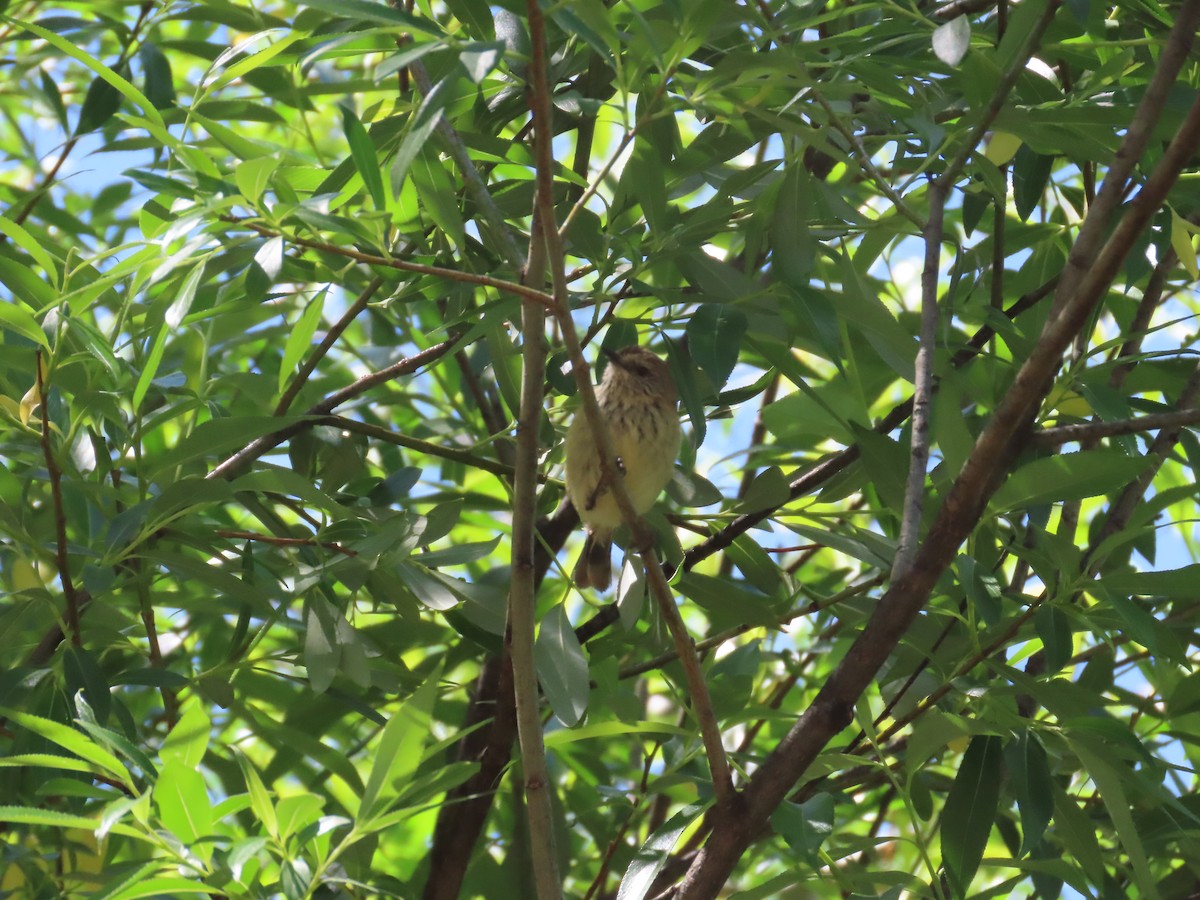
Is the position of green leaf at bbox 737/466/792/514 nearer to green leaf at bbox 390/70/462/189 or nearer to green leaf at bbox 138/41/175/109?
green leaf at bbox 390/70/462/189

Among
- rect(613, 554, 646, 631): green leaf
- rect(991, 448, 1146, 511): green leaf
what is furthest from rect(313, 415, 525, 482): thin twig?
rect(991, 448, 1146, 511): green leaf

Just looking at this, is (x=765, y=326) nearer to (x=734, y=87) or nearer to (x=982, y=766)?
(x=734, y=87)

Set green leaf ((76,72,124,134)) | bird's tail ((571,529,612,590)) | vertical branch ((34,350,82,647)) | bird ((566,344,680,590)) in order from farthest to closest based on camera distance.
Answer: bird's tail ((571,529,612,590)) → green leaf ((76,72,124,134)) → bird ((566,344,680,590)) → vertical branch ((34,350,82,647))

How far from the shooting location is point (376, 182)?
86.9 inches

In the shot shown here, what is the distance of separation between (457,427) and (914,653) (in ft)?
5.11

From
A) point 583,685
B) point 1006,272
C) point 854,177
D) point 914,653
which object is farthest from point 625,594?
point 854,177

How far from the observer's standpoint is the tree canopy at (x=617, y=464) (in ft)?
7.07

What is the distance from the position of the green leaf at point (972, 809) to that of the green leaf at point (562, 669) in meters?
0.75

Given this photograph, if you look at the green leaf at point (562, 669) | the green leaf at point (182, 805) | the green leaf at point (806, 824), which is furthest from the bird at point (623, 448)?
the green leaf at point (182, 805)

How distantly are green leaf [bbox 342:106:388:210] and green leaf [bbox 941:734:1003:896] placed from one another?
1560 millimetres

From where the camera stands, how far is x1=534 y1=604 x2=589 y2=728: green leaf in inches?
102

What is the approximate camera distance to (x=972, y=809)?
103 inches

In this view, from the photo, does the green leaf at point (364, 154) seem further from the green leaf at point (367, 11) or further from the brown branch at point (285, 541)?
the brown branch at point (285, 541)

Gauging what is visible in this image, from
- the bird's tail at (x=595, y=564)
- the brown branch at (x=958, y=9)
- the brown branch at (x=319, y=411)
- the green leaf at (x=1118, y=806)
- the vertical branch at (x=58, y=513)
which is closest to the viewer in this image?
the green leaf at (x=1118, y=806)
